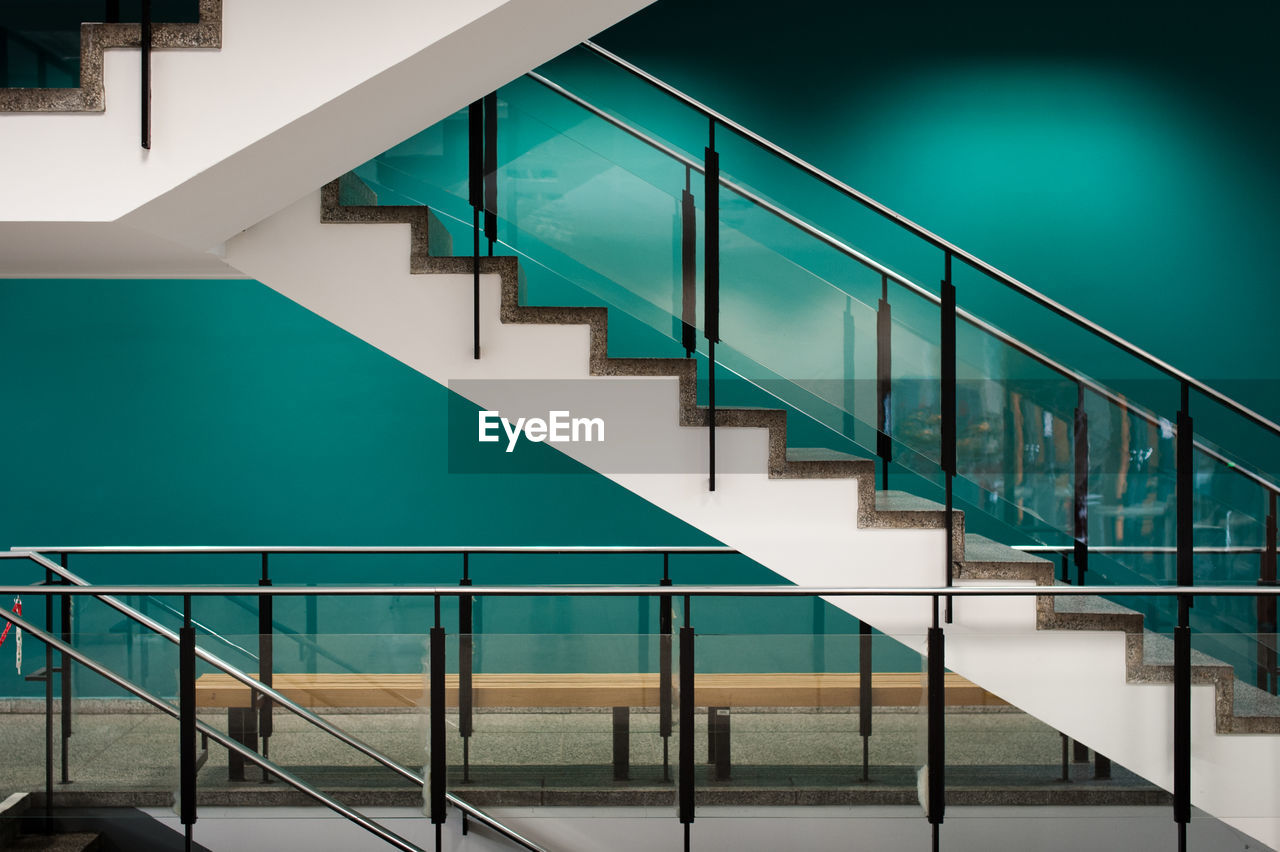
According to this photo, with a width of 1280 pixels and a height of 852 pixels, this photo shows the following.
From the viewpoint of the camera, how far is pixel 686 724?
3.06m

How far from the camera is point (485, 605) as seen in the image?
3.12 metres

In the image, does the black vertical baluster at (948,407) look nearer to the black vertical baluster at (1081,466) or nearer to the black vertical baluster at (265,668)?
the black vertical baluster at (1081,466)

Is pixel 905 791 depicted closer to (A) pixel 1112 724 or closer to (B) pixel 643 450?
(A) pixel 1112 724

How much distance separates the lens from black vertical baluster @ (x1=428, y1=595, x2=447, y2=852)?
303cm

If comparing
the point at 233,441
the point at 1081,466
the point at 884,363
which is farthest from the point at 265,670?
the point at 233,441

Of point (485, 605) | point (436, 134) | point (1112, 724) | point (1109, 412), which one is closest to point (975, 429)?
point (1109, 412)

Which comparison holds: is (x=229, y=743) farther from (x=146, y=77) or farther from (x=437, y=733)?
(x=146, y=77)

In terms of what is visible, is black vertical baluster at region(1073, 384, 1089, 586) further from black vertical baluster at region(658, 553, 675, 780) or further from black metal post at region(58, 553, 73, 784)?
black metal post at region(58, 553, 73, 784)

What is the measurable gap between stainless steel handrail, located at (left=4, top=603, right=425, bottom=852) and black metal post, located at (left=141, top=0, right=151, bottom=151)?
1262 mm

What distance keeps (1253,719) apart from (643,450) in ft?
6.75

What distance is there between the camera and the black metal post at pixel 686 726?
3.03 m

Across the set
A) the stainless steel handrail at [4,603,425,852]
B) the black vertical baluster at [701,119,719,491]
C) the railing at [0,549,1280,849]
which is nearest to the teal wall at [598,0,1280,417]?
the black vertical baluster at [701,119,719,491]

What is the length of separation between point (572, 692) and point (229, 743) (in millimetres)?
988

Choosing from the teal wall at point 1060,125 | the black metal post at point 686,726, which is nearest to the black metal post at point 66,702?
the black metal post at point 686,726
